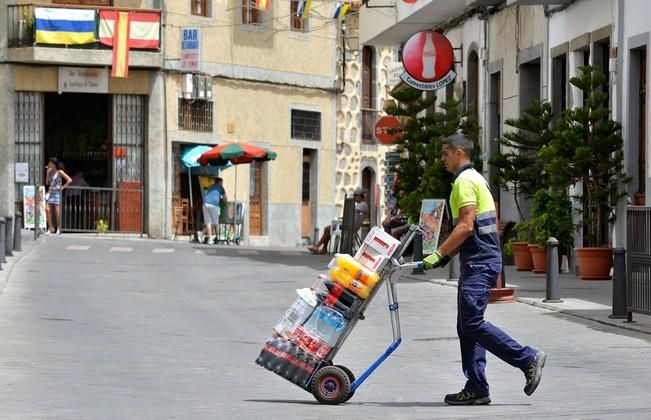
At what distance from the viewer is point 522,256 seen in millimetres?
27922

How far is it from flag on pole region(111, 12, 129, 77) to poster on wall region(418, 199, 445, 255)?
57.6 feet

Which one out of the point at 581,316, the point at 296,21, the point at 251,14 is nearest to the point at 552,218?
the point at 581,316

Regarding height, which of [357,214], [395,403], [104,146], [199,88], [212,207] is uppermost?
[199,88]

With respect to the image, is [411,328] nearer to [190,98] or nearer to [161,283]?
[161,283]

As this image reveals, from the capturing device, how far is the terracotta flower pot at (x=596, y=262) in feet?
79.9

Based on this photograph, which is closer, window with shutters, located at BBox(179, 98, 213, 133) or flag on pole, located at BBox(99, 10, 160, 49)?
flag on pole, located at BBox(99, 10, 160, 49)

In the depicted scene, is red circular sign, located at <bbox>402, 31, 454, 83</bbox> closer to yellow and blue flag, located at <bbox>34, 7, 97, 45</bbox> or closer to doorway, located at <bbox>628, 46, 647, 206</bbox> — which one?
doorway, located at <bbox>628, 46, 647, 206</bbox>

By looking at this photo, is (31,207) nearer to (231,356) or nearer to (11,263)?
(11,263)

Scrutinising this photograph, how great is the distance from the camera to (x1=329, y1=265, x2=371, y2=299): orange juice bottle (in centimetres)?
1110

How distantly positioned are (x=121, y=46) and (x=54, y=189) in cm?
420

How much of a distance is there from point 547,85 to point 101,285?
8.78 m

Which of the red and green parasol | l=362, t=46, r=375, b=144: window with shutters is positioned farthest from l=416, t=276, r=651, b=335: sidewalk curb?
l=362, t=46, r=375, b=144: window with shutters

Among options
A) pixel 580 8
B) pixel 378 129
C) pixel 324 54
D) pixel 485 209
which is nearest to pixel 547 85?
pixel 580 8

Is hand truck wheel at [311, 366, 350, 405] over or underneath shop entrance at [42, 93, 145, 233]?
underneath
